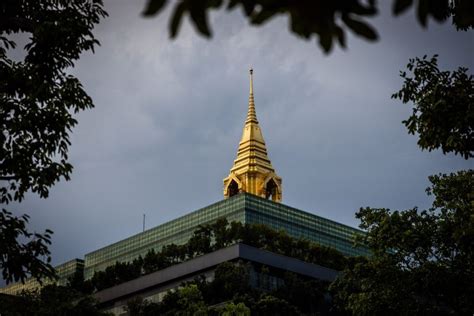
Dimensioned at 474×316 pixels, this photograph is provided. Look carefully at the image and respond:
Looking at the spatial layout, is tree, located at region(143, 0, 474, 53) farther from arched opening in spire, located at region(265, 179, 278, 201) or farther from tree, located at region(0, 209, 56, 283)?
arched opening in spire, located at region(265, 179, 278, 201)

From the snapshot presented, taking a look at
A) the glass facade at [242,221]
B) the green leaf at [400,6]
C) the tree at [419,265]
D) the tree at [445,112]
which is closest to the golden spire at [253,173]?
the glass facade at [242,221]

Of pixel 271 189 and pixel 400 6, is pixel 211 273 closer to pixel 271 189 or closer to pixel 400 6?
pixel 271 189

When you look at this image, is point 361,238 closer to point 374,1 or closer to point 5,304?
point 5,304

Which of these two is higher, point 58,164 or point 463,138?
point 463,138

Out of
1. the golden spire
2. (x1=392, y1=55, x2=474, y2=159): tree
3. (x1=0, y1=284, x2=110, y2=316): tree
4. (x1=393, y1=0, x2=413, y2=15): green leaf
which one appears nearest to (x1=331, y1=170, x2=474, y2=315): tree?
(x1=392, y1=55, x2=474, y2=159): tree

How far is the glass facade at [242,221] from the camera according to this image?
77625 millimetres

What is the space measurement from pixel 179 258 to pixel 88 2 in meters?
52.5

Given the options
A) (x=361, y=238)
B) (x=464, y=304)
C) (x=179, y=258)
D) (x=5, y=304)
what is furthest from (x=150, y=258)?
(x=5, y=304)

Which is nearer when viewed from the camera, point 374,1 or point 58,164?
point 374,1

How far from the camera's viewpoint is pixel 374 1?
300 centimetres

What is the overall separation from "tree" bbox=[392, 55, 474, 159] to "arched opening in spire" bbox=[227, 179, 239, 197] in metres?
80.8

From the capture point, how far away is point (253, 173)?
320 feet

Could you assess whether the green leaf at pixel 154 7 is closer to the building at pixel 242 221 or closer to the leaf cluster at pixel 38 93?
the leaf cluster at pixel 38 93

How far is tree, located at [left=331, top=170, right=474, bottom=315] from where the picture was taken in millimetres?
26047
